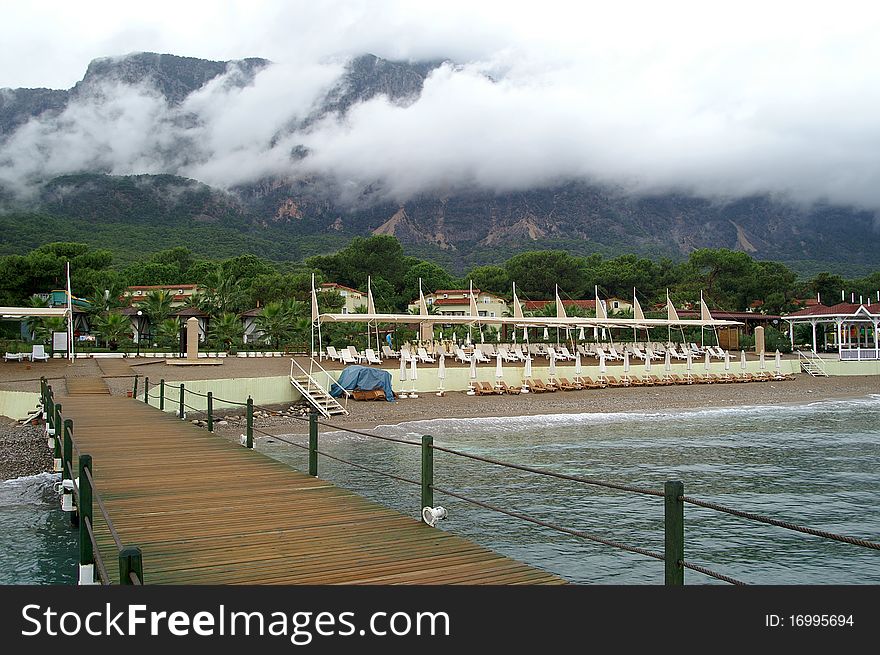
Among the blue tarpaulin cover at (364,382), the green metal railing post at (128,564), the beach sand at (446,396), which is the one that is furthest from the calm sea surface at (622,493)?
the green metal railing post at (128,564)

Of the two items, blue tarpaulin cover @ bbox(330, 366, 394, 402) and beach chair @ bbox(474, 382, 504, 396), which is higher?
blue tarpaulin cover @ bbox(330, 366, 394, 402)

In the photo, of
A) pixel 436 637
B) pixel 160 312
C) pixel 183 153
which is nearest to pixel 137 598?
pixel 436 637

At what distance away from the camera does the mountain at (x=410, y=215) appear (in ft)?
392

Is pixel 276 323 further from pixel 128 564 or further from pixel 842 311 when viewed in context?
pixel 128 564

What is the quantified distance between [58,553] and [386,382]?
53.1 ft

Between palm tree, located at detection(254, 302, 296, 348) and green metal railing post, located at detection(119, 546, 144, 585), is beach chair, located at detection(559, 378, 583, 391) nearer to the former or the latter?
palm tree, located at detection(254, 302, 296, 348)

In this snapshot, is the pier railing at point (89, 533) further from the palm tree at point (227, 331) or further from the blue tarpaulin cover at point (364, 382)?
the palm tree at point (227, 331)

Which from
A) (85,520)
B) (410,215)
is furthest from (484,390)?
(410,215)

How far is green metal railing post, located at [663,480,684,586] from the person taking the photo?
4051mm

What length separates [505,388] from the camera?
27391 millimetres

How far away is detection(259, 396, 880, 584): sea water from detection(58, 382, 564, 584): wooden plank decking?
2602 mm

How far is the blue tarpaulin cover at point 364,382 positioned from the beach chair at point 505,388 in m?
4.55

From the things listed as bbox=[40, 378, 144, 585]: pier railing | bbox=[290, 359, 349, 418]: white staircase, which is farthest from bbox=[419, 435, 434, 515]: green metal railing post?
bbox=[290, 359, 349, 418]: white staircase

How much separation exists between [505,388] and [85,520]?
22.9 m
